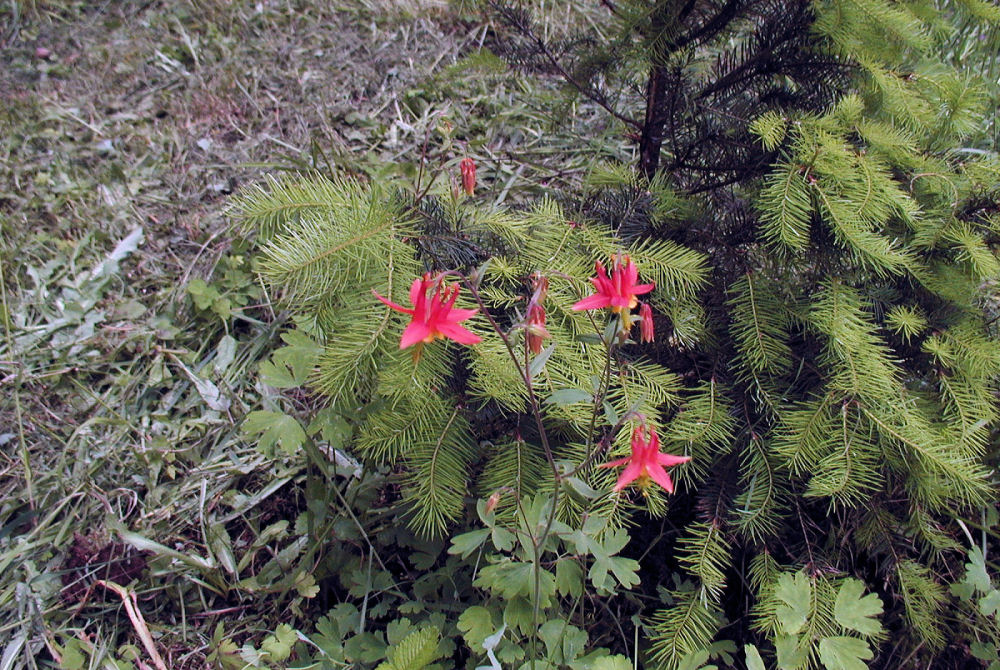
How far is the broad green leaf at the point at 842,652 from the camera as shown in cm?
125

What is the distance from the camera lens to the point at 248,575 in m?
1.72

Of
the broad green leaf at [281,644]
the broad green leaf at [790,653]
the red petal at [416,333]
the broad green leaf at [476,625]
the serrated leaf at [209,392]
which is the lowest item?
the serrated leaf at [209,392]

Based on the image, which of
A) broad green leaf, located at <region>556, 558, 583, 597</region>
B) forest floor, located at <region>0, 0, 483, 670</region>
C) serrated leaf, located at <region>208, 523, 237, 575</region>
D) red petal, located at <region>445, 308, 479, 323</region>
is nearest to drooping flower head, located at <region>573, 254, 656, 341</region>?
red petal, located at <region>445, 308, 479, 323</region>

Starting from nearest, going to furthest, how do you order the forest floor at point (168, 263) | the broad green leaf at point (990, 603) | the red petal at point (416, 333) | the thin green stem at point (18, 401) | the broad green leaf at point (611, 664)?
the red petal at point (416, 333) < the broad green leaf at point (611, 664) < the broad green leaf at point (990, 603) < the forest floor at point (168, 263) < the thin green stem at point (18, 401)

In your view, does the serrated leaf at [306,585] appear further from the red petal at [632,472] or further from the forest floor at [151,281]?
the red petal at [632,472]

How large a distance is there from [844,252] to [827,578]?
0.68 meters

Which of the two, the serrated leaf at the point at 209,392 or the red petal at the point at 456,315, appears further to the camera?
the serrated leaf at the point at 209,392

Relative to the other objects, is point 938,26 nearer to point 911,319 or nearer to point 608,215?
point 911,319

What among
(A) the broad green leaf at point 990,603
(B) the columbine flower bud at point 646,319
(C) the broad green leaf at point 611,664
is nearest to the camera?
(B) the columbine flower bud at point 646,319

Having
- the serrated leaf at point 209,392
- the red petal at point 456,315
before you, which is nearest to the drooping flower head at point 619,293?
the red petal at point 456,315

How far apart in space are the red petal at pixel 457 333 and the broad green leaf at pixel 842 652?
0.92 m

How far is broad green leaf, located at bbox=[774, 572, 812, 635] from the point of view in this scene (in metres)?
1.30

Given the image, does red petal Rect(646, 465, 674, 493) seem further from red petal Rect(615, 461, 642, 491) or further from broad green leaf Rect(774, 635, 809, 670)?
broad green leaf Rect(774, 635, 809, 670)

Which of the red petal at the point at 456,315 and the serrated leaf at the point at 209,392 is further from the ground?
the red petal at the point at 456,315
